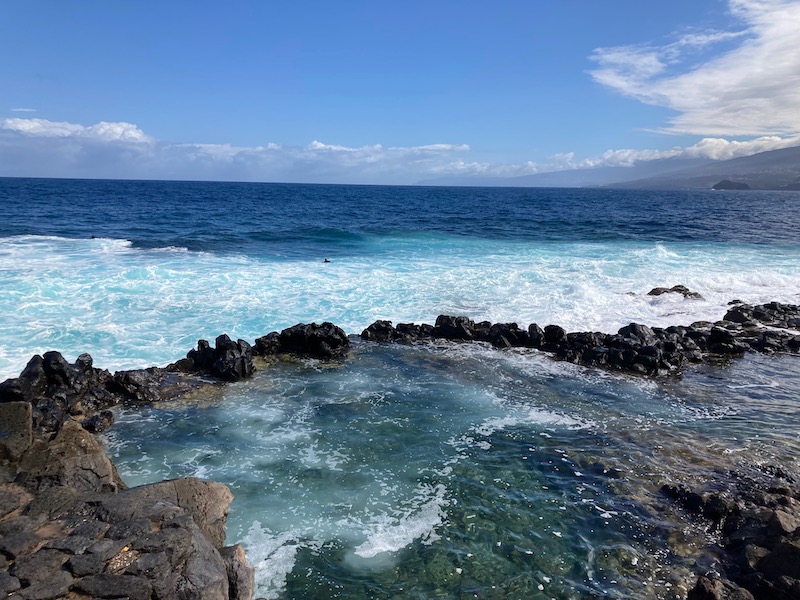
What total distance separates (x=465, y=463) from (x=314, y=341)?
23.7 feet

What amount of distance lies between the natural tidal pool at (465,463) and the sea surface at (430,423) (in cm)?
4

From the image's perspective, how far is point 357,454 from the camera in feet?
34.5

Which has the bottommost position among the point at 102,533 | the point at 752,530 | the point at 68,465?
the point at 752,530

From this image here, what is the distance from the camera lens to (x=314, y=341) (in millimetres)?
16047

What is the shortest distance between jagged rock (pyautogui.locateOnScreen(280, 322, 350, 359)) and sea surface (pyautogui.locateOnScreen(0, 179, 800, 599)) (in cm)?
55

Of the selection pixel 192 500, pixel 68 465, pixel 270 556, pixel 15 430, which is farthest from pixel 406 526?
pixel 15 430

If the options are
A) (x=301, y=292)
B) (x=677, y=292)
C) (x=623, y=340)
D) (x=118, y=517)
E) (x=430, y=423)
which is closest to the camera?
(x=118, y=517)

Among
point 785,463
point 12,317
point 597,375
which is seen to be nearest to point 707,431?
point 785,463

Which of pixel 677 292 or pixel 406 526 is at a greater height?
pixel 677 292

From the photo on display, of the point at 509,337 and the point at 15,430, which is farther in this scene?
the point at 509,337

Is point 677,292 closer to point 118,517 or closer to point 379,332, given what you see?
point 379,332

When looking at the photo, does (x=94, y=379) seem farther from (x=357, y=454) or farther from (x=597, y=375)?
(x=597, y=375)

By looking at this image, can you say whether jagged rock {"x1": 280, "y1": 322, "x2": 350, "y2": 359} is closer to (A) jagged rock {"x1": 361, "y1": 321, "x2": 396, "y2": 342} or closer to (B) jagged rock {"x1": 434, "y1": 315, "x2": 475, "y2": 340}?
(A) jagged rock {"x1": 361, "y1": 321, "x2": 396, "y2": 342}

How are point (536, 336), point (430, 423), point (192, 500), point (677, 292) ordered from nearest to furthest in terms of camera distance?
1. point (192, 500)
2. point (430, 423)
3. point (536, 336)
4. point (677, 292)
